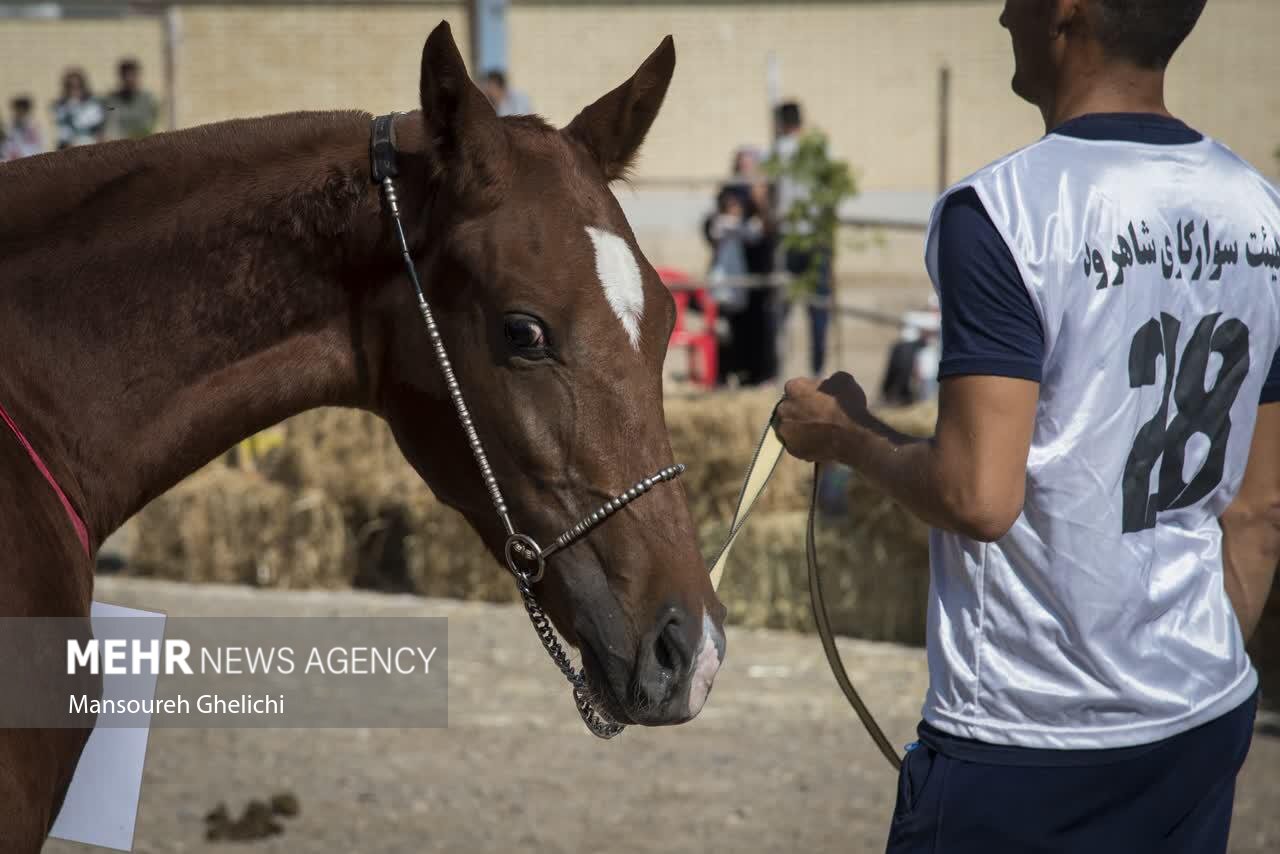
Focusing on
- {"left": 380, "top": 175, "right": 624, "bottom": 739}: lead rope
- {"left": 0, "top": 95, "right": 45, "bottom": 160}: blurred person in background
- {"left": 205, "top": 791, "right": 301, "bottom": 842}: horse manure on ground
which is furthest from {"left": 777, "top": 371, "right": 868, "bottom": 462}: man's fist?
{"left": 0, "top": 95, "right": 45, "bottom": 160}: blurred person in background

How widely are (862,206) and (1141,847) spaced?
2121 cm

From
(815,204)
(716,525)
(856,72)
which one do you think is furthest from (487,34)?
(856,72)

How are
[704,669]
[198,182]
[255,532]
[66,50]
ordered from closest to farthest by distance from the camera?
[704,669] < [198,182] < [255,532] < [66,50]

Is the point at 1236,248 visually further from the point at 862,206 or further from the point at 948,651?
the point at 862,206

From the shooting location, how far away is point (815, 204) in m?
8.62

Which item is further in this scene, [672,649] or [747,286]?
[747,286]

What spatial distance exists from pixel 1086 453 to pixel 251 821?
3.52 metres

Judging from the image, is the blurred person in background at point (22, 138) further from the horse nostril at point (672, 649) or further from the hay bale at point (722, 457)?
the horse nostril at point (672, 649)

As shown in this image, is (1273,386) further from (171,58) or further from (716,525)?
(171,58)

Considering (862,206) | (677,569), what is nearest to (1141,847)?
(677,569)

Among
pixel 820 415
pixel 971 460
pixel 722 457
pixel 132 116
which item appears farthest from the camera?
pixel 132 116

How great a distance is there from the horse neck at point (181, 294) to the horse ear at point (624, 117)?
13.6 inches

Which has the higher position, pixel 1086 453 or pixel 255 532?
pixel 1086 453

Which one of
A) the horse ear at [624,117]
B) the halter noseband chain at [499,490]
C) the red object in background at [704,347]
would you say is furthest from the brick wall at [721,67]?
the halter noseband chain at [499,490]
